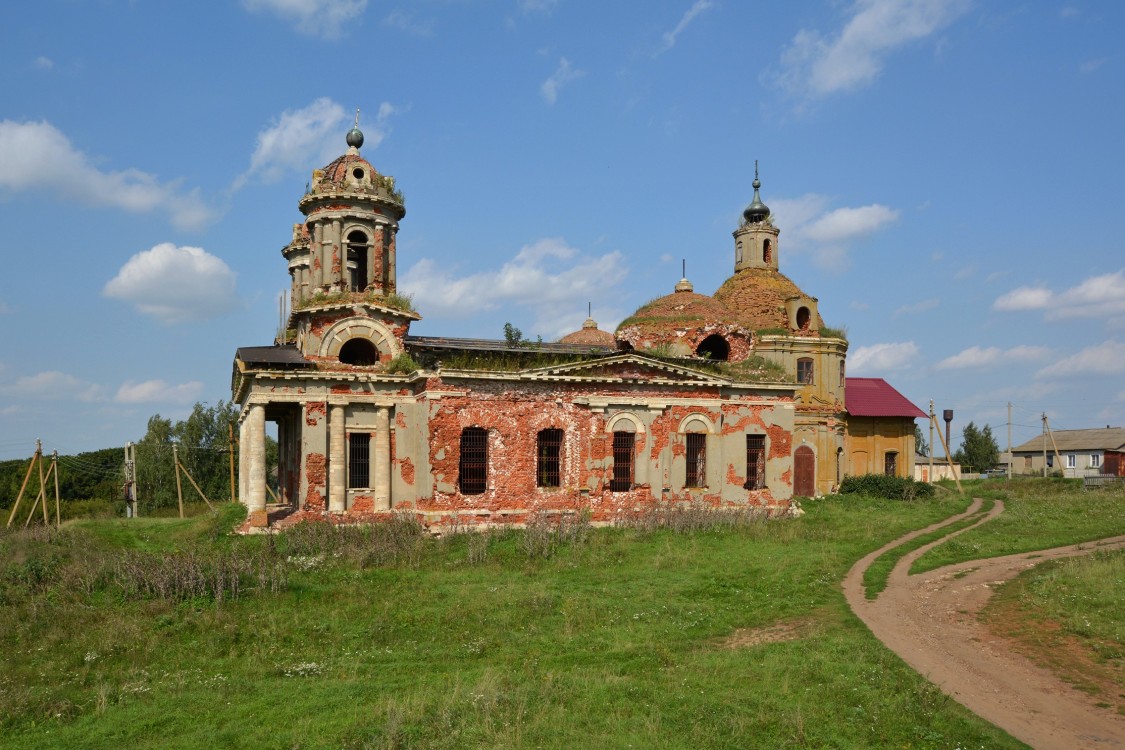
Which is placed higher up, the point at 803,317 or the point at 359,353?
the point at 803,317

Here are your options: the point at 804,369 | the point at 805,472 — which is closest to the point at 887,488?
the point at 805,472

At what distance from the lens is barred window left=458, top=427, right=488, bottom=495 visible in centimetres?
2667

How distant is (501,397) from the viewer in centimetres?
2691

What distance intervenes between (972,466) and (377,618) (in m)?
71.5

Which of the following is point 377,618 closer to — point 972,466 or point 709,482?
point 709,482

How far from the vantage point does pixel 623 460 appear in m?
28.6

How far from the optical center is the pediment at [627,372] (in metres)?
27.3

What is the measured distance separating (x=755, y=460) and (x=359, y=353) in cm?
1445

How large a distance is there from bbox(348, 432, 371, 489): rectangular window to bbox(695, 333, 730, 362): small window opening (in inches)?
505

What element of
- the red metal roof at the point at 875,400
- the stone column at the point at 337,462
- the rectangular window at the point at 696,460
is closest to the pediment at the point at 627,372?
the rectangular window at the point at 696,460

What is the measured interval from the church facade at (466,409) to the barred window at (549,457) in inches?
1.9

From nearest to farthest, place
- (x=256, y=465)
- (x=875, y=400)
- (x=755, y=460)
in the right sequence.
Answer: (x=256, y=465), (x=755, y=460), (x=875, y=400)

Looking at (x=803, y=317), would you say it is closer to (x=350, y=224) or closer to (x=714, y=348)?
(x=714, y=348)

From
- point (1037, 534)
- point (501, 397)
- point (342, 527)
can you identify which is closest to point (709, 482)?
point (501, 397)
